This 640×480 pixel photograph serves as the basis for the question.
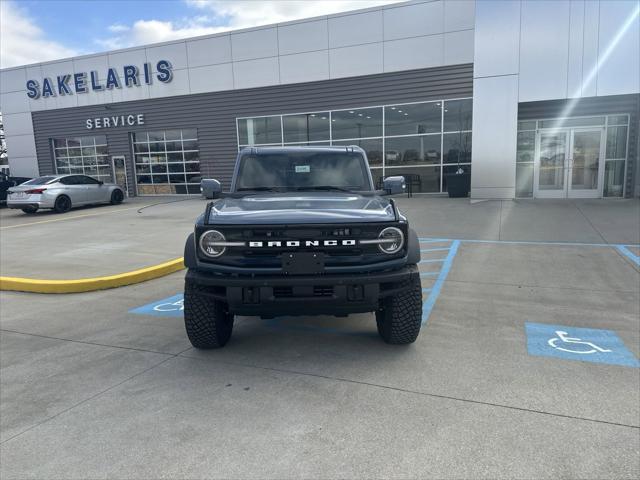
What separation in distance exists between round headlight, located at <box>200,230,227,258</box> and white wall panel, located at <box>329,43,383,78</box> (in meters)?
16.0

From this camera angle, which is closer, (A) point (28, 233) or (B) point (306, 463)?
(B) point (306, 463)

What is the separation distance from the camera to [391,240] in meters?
3.62

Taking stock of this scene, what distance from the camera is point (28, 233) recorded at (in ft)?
38.2

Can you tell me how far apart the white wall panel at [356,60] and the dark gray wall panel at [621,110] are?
5901mm

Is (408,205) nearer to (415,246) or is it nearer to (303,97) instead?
(303,97)

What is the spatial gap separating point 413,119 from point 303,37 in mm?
5615

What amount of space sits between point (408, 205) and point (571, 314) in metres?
10.5

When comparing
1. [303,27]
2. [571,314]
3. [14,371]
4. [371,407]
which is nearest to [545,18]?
[303,27]

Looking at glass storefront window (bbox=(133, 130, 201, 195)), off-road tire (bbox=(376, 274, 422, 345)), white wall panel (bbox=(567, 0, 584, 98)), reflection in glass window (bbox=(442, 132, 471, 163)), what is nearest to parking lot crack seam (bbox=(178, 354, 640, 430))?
off-road tire (bbox=(376, 274, 422, 345))

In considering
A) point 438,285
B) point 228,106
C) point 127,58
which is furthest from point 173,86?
point 438,285

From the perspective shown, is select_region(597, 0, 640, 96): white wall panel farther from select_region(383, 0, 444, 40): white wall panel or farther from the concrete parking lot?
the concrete parking lot

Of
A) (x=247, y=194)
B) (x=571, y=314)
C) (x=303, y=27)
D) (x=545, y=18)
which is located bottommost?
(x=571, y=314)

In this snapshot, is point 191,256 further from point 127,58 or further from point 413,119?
point 127,58

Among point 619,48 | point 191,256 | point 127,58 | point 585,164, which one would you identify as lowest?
point 191,256
